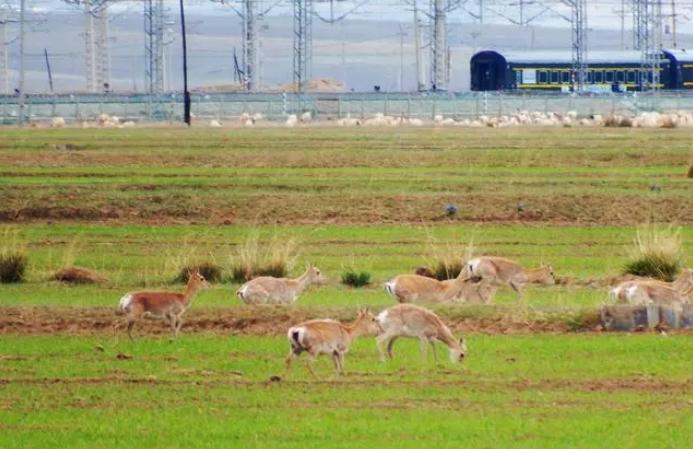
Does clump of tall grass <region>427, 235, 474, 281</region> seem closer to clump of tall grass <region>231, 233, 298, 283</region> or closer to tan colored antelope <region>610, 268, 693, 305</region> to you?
clump of tall grass <region>231, 233, 298, 283</region>

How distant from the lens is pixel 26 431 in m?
15.2

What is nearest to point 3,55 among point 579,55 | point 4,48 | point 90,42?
point 4,48

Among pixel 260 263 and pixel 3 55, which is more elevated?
pixel 3 55

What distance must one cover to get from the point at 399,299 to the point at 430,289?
1.48 ft

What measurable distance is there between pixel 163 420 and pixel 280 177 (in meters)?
32.8

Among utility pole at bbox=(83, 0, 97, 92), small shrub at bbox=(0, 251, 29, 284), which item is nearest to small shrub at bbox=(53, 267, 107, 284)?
small shrub at bbox=(0, 251, 29, 284)

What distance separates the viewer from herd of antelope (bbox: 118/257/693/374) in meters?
17.6

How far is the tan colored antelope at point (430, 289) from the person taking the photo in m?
22.4

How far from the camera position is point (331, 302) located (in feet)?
79.2

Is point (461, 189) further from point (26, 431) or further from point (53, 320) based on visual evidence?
point (26, 431)

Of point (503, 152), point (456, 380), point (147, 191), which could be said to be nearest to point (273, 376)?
point (456, 380)

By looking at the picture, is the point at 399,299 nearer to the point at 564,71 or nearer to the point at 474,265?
the point at 474,265

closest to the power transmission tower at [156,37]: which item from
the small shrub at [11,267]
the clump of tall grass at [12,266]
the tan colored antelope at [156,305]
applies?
the clump of tall grass at [12,266]

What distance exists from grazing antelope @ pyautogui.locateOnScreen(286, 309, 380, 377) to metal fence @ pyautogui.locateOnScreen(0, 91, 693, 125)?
8625cm
